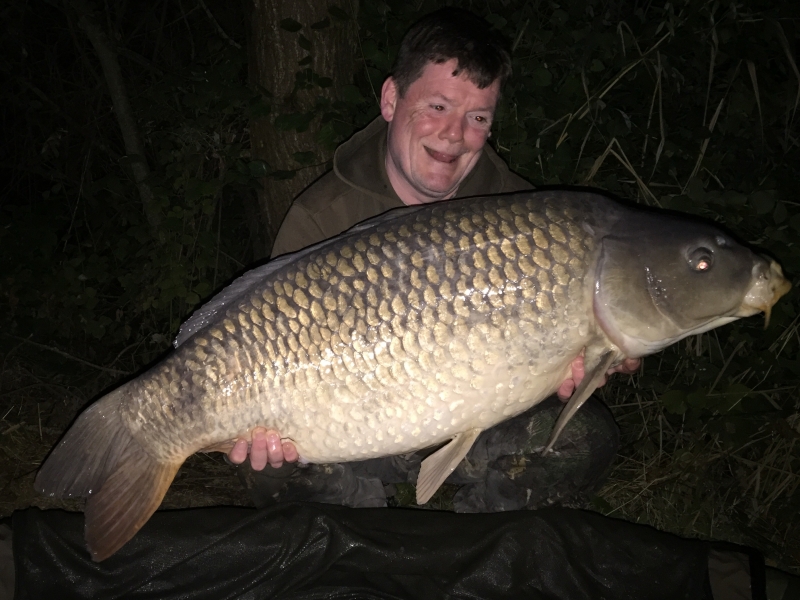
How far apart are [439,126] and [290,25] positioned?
0.88 meters

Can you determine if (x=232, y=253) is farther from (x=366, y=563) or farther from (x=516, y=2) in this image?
(x=366, y=563)

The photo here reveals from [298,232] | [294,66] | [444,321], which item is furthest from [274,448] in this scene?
Result: [294,66]

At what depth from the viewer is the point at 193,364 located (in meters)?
1.59

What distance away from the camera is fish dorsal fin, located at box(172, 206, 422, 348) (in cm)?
166

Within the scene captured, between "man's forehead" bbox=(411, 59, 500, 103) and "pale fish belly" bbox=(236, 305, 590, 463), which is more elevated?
"man's forehead" bbox=(411, 59, 500, 103)

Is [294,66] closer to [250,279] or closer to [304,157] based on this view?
[304,157]

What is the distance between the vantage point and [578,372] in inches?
63.8

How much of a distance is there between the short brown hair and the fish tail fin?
A: 48.6 inches

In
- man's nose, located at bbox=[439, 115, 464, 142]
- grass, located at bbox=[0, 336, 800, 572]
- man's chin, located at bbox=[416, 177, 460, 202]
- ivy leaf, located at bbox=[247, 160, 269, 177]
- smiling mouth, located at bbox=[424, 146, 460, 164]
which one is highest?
man's nose, located at bbox=[439, 115, 464, 142]

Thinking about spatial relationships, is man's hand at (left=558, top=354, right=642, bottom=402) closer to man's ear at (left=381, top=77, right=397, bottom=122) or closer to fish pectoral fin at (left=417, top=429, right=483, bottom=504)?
fish pectoral fin at (left=417, top=429, right=483, bottom=504)

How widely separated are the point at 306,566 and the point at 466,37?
5.12 ft

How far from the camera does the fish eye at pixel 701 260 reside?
150 cm

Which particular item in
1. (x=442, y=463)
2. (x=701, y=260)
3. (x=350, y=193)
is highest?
(x=350, y=193)

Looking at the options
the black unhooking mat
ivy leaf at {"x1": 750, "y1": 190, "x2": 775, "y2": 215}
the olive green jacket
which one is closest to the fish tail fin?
the black unhooking mat
